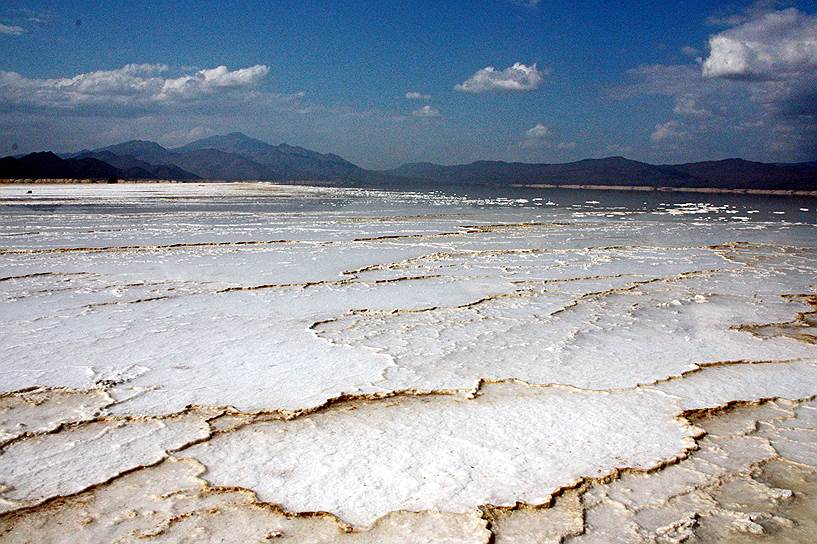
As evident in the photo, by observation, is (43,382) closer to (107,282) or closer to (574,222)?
(107,282)

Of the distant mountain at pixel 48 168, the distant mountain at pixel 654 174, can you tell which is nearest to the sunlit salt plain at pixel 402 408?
the distant mountain at pixel 48 168

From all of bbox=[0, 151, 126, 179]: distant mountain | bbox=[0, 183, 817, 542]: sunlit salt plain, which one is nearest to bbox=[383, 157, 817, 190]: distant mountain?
bbox=[0, 151, 126, 179]: distant mountain

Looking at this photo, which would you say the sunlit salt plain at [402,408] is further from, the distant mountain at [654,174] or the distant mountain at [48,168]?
the distant mountain at [654,174]

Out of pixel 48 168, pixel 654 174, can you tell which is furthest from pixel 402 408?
pixel 654 174

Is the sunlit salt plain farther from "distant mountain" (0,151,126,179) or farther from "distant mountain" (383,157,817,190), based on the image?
"distant mountain" (383,157,817,190)

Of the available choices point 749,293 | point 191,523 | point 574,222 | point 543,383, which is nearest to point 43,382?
point 191,523
